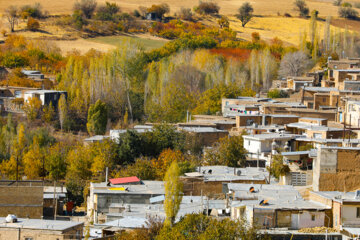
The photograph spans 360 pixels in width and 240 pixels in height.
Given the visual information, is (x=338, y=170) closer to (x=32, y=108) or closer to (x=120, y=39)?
(x=32, y=108)

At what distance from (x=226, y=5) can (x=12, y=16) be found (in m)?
25.4

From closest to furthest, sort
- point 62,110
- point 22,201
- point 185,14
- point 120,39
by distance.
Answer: point 22,201 < point 62,110 < point 120,39 < point 185,14

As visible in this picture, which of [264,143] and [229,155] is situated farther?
[264,143]

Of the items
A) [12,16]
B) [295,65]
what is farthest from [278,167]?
[12,16]

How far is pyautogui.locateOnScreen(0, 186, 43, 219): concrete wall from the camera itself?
22.9 meters

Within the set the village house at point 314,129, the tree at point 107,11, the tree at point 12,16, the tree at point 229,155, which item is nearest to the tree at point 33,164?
the tree at point 229,155

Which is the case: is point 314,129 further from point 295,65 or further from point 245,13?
point 245,13

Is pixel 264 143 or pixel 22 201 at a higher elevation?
pixel 264 143

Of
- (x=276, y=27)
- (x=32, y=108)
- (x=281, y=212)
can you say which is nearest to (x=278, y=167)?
(x=281, y=212)

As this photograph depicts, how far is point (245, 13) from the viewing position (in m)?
88.3

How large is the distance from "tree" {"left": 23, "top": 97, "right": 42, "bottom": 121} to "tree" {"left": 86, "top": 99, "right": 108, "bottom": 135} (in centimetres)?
280

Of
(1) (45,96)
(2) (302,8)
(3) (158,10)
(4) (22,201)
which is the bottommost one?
(1) (45,96)

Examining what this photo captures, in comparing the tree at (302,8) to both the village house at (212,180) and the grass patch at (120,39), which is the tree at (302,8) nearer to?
the grass patch at (120,39)

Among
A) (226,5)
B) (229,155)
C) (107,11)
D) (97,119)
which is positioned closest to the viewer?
(229,155)
